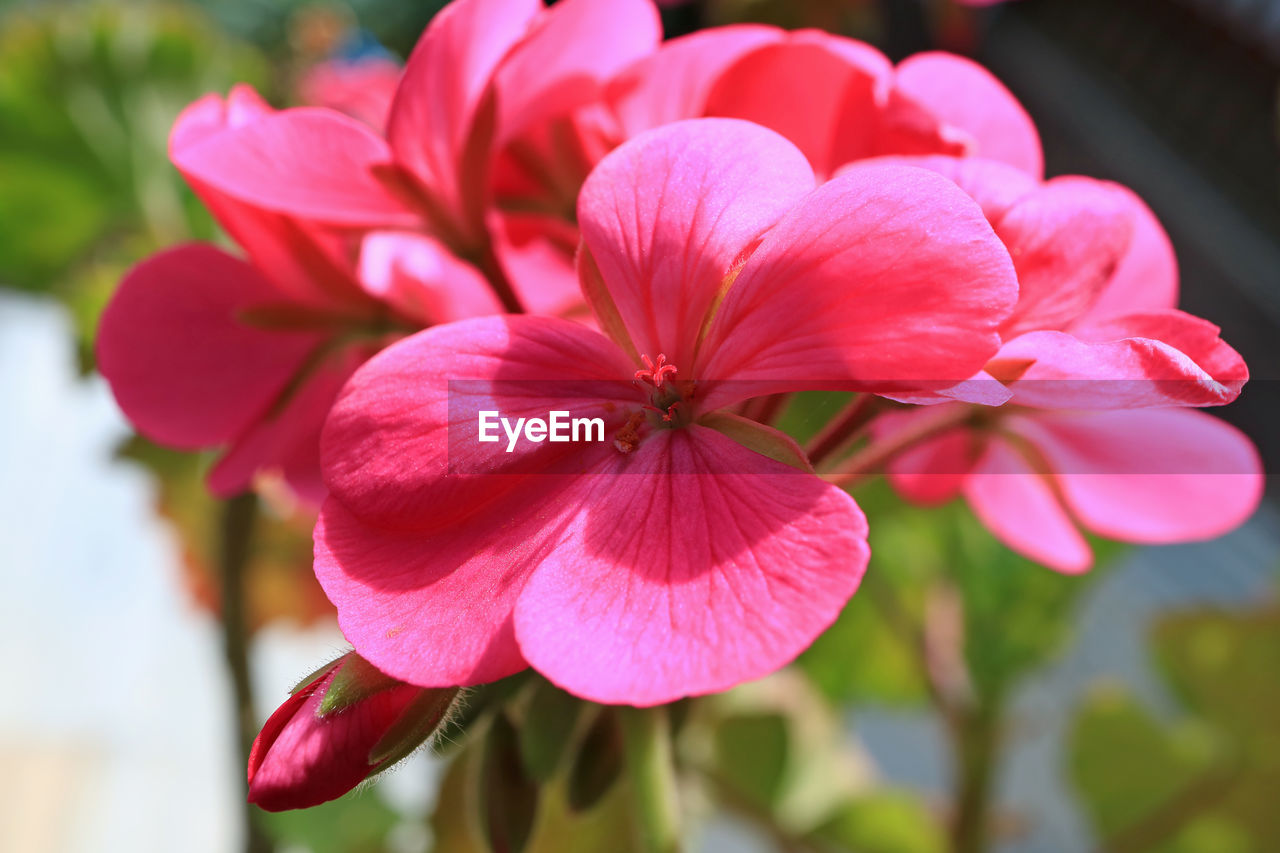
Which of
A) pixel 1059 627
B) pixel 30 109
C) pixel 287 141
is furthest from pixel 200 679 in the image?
pixel 287 141

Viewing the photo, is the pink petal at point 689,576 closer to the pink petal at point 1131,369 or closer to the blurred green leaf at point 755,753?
the pink petal at point 1131,369

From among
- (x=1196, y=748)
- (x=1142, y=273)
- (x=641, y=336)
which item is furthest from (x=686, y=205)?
(x=1196, y=748)

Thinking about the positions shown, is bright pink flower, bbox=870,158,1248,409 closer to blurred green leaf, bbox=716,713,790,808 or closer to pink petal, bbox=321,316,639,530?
pink petal, bbox=321,316,639,530

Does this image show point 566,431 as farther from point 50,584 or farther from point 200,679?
point 50,584

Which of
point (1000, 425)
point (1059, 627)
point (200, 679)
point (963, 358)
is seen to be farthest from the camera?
point (200, 679)

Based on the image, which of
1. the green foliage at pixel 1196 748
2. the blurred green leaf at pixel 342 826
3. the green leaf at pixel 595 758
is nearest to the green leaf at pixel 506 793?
the green leaf at pixel 595 758

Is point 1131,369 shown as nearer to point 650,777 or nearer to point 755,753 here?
point 650,777

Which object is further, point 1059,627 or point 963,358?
point 1059,627
